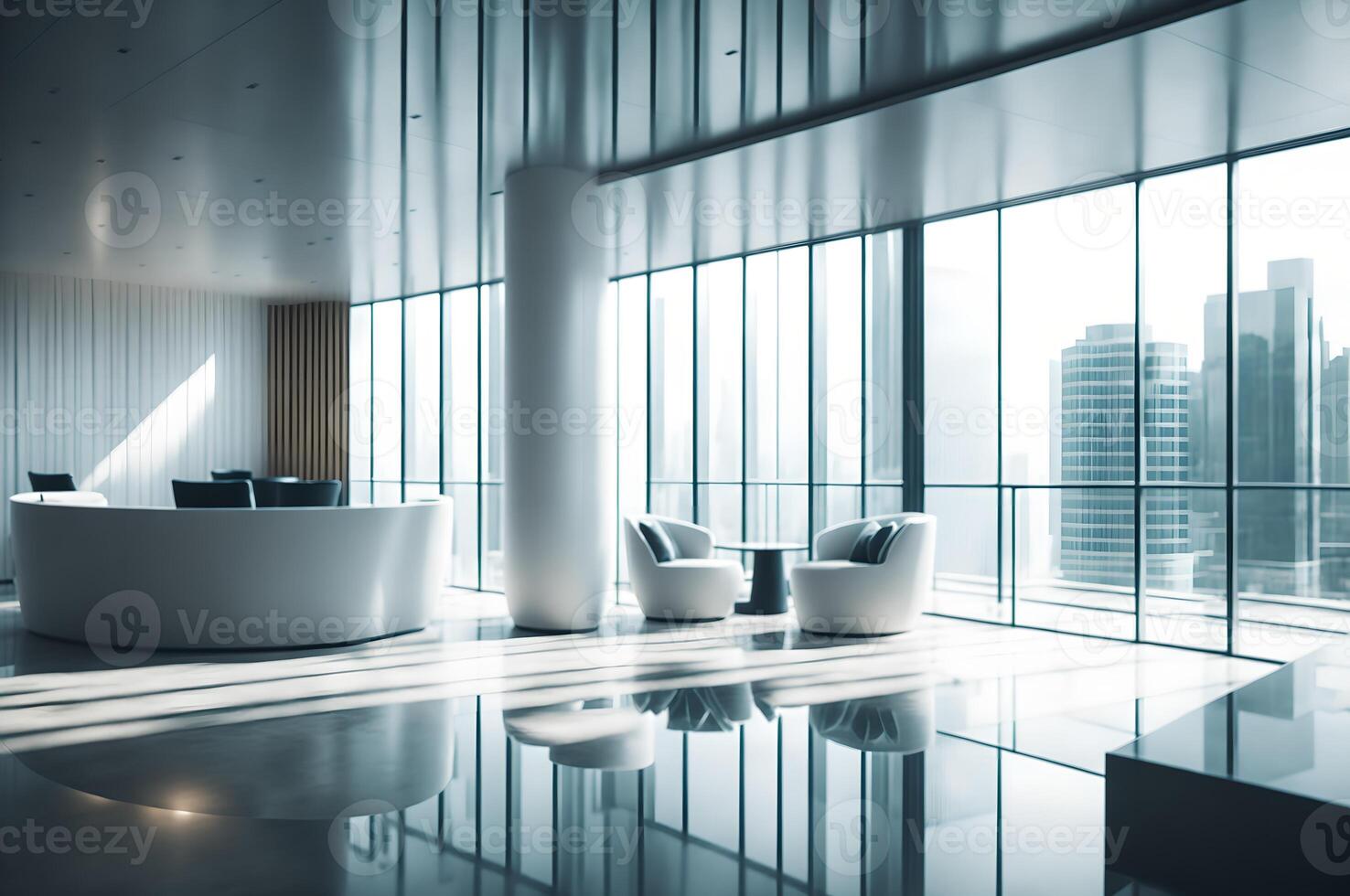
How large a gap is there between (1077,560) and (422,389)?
771 centimetres

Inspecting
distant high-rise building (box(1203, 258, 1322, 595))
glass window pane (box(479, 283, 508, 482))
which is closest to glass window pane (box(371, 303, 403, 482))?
glass window pane (box(479, 283, 508, 482))

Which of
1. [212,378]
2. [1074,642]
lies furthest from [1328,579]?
[212,378]

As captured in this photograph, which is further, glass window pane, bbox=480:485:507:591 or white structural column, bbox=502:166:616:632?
glass window pane, bbox=480:485:507:591

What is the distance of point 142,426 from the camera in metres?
12.3

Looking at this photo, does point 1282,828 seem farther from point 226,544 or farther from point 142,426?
point 142,426

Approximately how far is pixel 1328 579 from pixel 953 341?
3274mm

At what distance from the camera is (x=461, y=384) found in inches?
490
